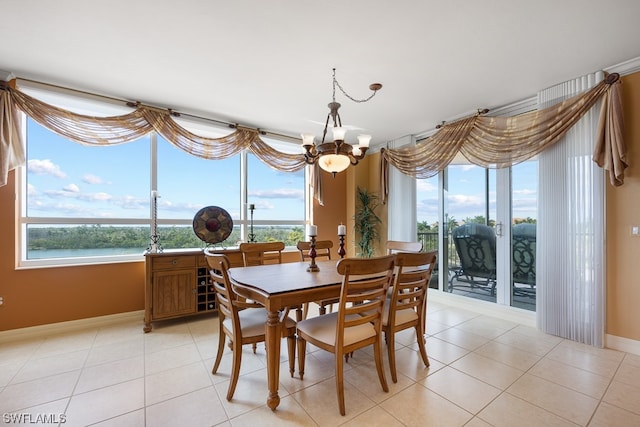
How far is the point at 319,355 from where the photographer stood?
2.40 meters

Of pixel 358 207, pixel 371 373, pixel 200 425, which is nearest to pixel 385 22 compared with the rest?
pixel 371 373

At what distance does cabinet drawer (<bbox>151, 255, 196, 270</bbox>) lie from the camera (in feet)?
9.73

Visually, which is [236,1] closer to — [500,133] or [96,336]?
[500,133]

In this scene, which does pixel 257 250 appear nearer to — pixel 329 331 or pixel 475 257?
pixel 329 331

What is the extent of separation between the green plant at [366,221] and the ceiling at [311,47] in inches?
79.5

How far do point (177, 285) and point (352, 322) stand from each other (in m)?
2.29

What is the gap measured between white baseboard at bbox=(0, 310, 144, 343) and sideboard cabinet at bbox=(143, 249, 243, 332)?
386 mm

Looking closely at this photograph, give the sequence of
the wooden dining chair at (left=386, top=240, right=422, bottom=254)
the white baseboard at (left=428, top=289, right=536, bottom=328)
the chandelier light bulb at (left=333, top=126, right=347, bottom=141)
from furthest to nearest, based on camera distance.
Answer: the white baseboard at (left=428, top=289, right=536, bottom=328)
the wooden dining chair at (left=386, top=240, right=422, bottom=254)
the chandelier light bulb at (left=333, top=126, right=347, bottom=141)

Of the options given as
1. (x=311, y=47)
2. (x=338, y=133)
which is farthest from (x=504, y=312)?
(x=311, y=47)

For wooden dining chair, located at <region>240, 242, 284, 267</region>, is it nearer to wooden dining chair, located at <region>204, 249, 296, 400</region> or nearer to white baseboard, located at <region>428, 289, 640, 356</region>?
wooden dining chair, located at <region>204, 249, 296, 400</region>

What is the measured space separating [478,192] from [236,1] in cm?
344

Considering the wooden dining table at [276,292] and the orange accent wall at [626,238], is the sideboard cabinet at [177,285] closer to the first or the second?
the wooden dining table at [276,292]

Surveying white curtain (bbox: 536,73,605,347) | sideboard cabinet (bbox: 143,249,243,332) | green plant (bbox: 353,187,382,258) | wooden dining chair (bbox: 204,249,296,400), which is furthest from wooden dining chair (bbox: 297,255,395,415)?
green plant (bbox: 353,187,382,258)

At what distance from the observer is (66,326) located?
2850mm
